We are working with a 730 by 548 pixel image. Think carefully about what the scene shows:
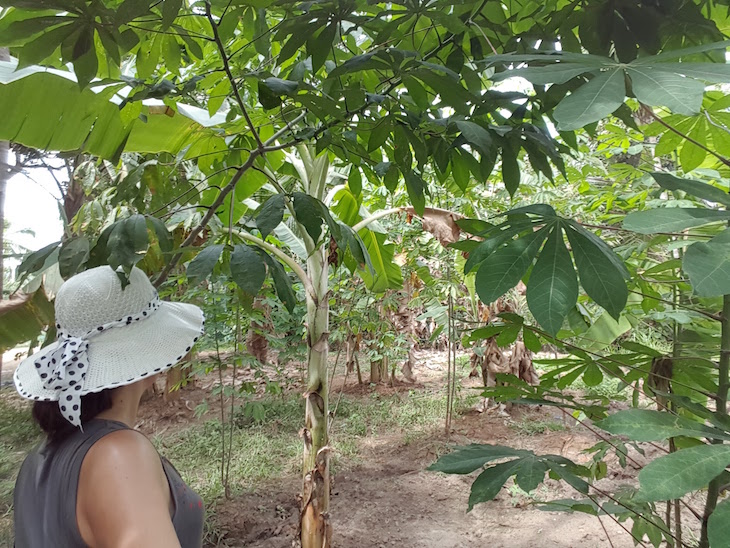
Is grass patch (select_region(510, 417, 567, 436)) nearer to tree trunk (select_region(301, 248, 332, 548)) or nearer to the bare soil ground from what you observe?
the bare soil ground

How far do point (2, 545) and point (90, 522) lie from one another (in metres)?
2.16

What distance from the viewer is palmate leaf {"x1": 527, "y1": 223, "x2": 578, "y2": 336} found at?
55 cm

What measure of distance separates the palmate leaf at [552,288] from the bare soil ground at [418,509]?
6.02ft

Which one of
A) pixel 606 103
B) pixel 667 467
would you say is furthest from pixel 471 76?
pixel 667 467

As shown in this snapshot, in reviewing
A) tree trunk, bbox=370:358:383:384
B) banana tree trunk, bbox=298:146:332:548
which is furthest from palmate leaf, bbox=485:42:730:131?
tree trunk, bbox=370:358:383:384

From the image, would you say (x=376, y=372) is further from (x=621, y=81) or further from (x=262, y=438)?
(x=621, y=81)

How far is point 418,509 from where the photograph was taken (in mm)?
2742

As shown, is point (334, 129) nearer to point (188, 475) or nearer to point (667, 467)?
point (667, 467)

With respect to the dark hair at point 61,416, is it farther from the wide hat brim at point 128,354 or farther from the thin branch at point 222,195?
the thin branch at point 222,195

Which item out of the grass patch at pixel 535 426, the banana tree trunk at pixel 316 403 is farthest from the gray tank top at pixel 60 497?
the grass patch at pixel 535 426

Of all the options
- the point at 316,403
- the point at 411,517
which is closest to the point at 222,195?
the point at 316,403

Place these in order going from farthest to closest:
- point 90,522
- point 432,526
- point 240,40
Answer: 1. point 432,526
2. point 240,40
3. point 90,522

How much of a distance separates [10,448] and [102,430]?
134 inches

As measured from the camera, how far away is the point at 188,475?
302 centimetres
